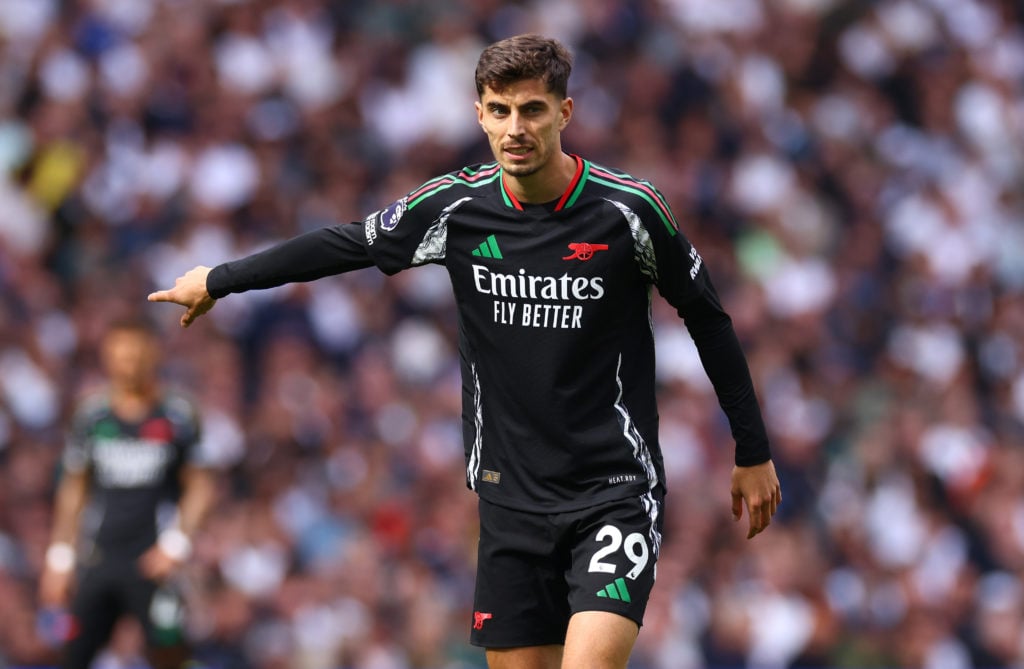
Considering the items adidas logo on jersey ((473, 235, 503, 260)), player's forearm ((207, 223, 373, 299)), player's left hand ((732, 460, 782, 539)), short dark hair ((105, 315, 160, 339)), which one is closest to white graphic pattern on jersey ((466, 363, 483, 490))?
adidas logo on jersey ((473, 235, 503, 260))

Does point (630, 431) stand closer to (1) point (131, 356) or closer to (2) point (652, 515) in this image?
(2) point (652, 515)

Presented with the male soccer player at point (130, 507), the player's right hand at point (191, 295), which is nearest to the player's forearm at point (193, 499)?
the male soccer player at point (130, 507)

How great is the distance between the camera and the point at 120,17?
14789 mm

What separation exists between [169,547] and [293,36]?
7.07 metres

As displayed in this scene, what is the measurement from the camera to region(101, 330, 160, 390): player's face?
9219mm

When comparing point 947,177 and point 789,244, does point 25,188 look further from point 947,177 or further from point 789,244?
point 947,177

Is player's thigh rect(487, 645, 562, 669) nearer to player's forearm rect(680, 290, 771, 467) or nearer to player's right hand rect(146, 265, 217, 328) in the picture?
player's forearm rect(680, 290, 771, 467)

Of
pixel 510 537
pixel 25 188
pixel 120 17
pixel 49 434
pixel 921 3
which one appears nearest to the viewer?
pixel 510 537

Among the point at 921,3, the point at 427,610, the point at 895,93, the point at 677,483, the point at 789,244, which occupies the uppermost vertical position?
the point at 921,3

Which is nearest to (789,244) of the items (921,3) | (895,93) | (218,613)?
(895,93)

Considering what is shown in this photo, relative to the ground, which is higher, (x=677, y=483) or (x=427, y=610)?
(x=677, y=483)

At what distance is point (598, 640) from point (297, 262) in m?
1.62

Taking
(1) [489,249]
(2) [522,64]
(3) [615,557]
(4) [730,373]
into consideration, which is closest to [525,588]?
(3) [615,557]

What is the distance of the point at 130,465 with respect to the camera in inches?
372
